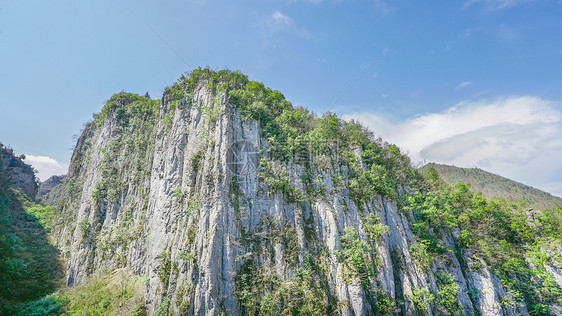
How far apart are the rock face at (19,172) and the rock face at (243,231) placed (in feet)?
54.2

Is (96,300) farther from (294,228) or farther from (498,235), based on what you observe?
(498,235)

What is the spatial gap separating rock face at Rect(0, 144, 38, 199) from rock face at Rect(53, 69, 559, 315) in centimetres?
1652

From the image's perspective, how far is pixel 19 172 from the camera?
32.1 m

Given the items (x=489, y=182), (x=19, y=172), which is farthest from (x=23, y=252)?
(x=489, y=182)

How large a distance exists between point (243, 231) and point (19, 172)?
4194cm

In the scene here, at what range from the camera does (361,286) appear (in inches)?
579

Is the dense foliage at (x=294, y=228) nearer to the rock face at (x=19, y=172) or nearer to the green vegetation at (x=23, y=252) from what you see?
the green vegetation at (x=23, y=252)

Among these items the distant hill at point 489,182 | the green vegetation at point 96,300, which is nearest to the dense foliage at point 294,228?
the green vegetation at point 96,300

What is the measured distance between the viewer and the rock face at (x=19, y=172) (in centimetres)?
3065

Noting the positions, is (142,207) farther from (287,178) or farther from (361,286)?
(361,286)

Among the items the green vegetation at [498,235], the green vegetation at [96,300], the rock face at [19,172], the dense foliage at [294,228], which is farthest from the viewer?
the rock face at [19,172]

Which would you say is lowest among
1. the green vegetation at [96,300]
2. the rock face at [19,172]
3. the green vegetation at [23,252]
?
the green vegetation at [96,300]

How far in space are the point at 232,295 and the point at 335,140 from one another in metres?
16.7

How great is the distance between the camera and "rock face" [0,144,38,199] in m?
30.6
